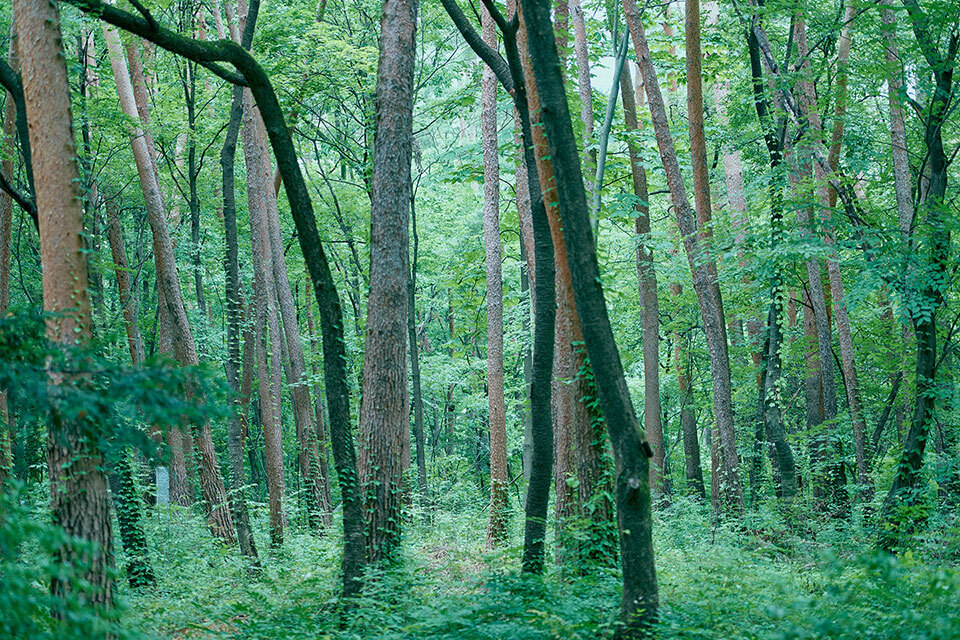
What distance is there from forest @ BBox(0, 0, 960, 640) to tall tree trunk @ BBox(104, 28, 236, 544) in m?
0.06

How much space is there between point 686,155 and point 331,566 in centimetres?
1475

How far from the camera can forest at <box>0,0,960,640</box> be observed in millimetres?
5801

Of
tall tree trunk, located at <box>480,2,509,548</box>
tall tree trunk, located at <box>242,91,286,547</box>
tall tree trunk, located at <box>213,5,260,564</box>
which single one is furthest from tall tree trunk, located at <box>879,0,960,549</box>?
tall tree trunk, located at <box>213,5,260,564</box>

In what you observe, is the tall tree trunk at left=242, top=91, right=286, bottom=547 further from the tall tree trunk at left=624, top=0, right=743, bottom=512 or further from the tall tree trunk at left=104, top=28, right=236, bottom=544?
the tall tree trunk at left=624, top=0, right=743, bottom=512

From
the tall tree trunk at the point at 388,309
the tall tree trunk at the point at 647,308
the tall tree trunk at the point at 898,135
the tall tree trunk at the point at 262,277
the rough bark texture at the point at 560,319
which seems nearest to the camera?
the rough bark texture at the point at 560,319

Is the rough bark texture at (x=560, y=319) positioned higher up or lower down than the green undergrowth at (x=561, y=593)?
higher up

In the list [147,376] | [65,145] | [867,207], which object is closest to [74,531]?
[147,376]

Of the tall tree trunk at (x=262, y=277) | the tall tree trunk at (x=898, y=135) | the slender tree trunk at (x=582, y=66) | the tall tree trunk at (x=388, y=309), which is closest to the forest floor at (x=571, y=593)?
the tall tree trunk at (x=388, y=309)

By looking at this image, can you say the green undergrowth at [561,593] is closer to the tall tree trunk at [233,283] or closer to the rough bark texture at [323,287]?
the rough bark texture at [323,287]

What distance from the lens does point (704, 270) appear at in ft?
43.2

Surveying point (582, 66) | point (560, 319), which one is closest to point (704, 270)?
point (582, 66)

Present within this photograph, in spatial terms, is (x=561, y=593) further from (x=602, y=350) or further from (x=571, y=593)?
(x=602, y=350)

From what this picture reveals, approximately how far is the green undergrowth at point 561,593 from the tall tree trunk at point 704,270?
3.72 ft

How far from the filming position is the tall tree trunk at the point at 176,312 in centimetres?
1303
